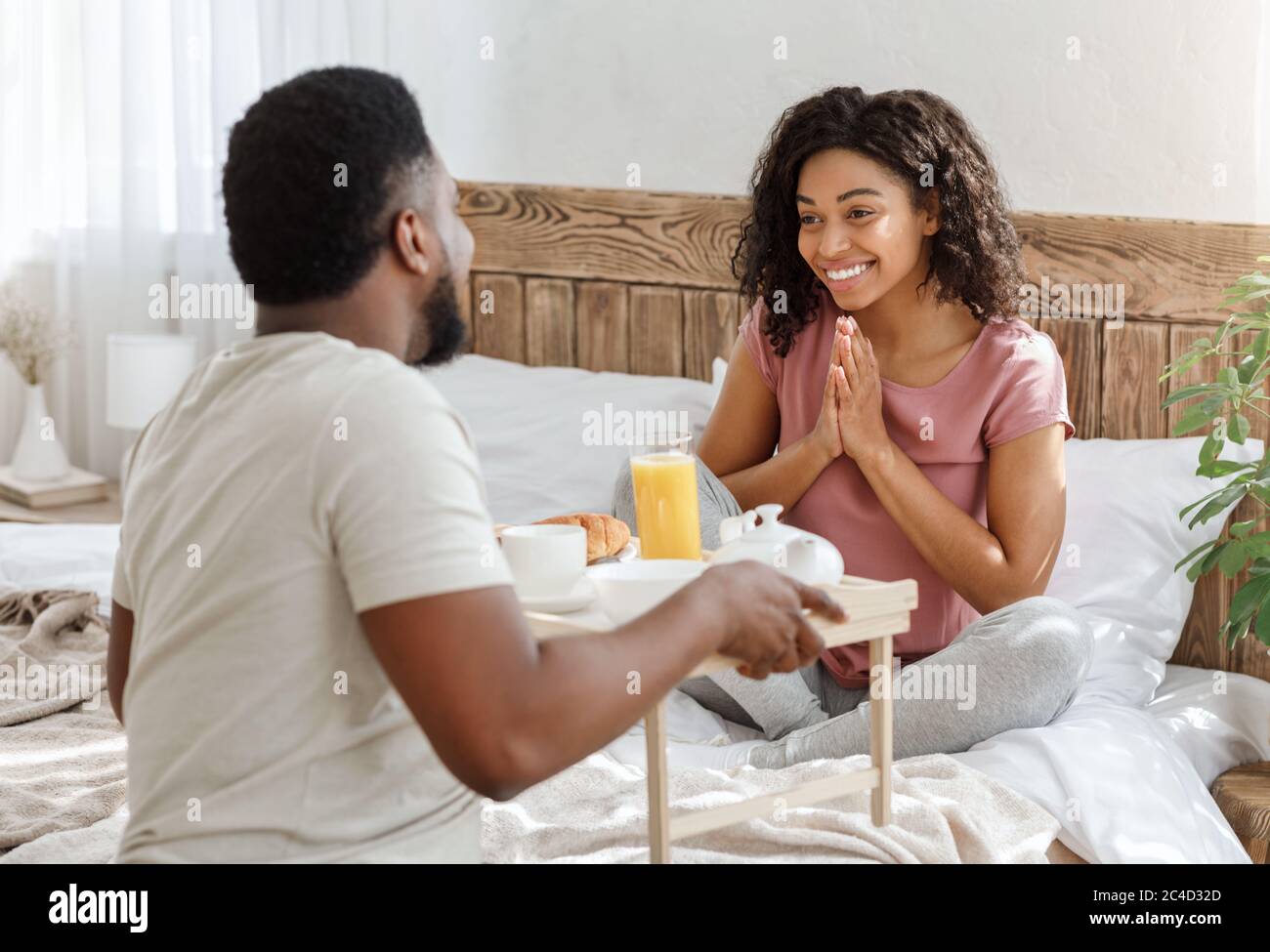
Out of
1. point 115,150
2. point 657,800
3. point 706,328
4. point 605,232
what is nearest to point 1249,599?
point 657,800

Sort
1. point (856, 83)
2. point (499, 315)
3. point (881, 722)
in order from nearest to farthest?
point (881, 722), point (856, 83), point (499, 315)

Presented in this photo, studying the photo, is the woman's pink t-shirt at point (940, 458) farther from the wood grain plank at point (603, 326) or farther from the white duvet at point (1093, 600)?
the wood grain plank at point (603, 326)

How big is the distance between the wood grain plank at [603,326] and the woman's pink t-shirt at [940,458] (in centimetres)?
82

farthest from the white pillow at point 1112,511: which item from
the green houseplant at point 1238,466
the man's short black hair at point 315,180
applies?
the man's short black hair at point 315,180

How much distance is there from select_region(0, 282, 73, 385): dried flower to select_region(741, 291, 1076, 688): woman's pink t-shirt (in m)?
2.01

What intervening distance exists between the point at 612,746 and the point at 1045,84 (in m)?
1.25

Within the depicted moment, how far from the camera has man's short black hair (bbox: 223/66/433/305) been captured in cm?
90

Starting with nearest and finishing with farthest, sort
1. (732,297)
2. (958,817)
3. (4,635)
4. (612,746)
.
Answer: (958,817) < (612,746) < (4,635) < (732,297)

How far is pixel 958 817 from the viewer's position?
1.33m

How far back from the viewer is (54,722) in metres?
1.74

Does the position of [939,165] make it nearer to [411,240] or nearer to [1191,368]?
[1191,368]

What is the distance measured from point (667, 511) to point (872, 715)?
267 mm
